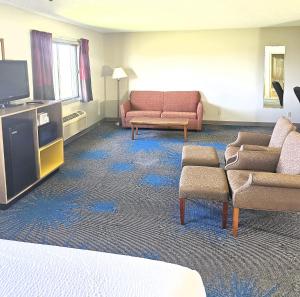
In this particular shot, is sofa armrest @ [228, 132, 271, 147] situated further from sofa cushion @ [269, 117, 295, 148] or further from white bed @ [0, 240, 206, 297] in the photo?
white bed @ [0, 240, 206, 297]

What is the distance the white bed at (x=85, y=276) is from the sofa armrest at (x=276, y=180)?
4.60ft

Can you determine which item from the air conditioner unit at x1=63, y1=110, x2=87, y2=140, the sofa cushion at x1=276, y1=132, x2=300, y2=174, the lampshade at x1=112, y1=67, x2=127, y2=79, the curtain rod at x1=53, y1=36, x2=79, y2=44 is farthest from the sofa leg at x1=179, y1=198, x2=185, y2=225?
the lampshade at x1=112, y1=67, x2=127, y2=79

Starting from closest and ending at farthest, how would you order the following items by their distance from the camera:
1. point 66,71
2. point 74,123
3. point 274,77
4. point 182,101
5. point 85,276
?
point 85,276
point 74,123
point 66,71
point 274,77
point 182,101

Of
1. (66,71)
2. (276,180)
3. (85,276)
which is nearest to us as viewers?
(85,276)

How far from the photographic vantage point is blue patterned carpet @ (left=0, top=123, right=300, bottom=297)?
2.31 metres

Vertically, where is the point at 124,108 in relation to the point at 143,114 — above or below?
above

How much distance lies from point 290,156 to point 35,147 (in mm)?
2656

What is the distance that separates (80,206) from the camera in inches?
133

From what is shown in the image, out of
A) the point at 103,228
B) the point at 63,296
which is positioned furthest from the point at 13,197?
the point at 63,296

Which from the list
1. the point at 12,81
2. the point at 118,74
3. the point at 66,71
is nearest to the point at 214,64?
the point at 118,74

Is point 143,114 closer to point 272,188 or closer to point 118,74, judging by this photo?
point 118,74

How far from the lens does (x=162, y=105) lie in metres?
7.48

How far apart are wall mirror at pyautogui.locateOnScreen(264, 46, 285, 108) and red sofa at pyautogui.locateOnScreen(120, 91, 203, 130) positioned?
1.49 m

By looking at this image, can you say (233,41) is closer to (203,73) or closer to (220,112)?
(203,73)
